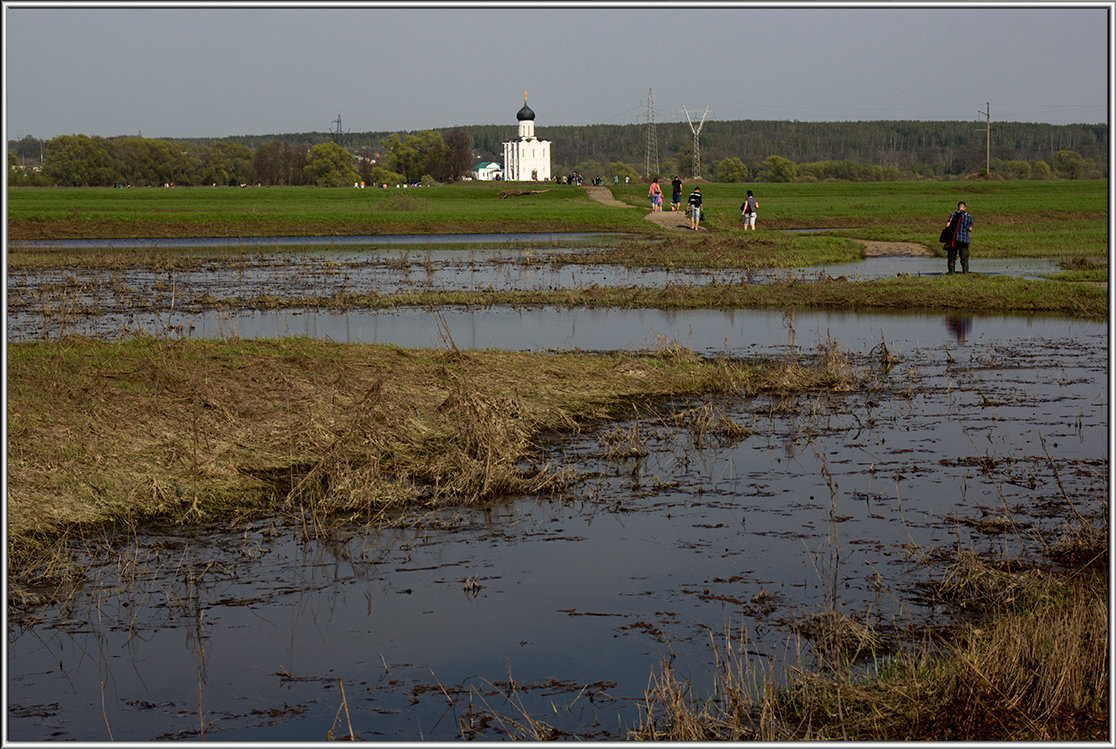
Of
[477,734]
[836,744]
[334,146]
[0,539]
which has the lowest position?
[477,734]

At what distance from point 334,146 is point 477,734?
14102 cm

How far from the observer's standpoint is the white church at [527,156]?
144 metres

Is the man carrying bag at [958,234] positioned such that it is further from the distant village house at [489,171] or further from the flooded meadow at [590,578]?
the distant village house at [489,171]

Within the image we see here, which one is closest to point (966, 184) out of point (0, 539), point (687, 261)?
point (687, 261)

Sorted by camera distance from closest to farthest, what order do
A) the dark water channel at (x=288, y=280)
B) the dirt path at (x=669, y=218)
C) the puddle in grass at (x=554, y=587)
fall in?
the puddle in grass at (x=554, y=587) → the dark water channel at (x=288, y=280) → the dirt path at (x=669, y=218)

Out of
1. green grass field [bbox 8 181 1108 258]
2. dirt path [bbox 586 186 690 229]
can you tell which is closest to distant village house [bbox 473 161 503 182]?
green grass field [bbox 8 181 1108 258]

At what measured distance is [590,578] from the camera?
9.21 meters

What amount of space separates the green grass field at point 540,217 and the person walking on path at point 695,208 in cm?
88

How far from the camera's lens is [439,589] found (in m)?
8.98

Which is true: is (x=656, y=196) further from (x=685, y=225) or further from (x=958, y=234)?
(x=958, y=234)

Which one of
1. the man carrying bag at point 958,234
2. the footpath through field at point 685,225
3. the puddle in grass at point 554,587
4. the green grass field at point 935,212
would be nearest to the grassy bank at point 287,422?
the puddle in grass at point 554,587

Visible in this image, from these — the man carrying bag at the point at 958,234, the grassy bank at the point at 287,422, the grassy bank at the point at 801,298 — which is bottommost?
the grassy bank at the point at 287,422

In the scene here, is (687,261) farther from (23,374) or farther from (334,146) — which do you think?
(334,146)

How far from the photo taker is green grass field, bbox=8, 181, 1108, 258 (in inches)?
1902
